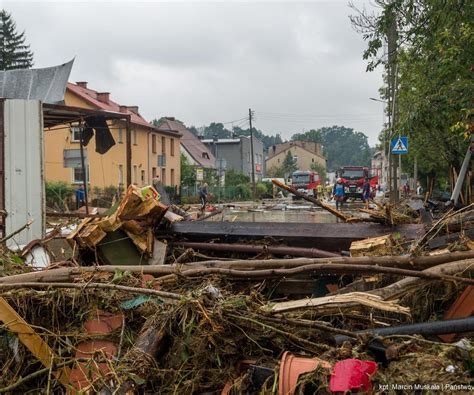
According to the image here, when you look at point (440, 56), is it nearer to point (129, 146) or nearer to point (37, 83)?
point (129, 146)

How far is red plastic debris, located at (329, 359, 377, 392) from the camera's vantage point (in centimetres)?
250

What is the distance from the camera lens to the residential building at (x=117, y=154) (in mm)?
27270

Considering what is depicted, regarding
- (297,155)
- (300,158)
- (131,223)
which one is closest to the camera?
(131,223)

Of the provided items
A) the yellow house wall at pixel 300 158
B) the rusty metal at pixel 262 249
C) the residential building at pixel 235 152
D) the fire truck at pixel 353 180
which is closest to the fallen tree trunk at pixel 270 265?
the rusty metal at pixel 262 249

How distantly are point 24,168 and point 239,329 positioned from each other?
440cm

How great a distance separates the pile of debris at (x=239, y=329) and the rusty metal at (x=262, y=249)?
883 millimetres

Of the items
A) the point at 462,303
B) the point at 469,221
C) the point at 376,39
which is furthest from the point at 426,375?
the point at 376,39

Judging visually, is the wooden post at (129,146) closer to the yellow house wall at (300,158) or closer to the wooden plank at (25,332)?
the wooden plank at (25,332)

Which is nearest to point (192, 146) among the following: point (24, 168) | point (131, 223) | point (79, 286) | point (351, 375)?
point (24, 168)

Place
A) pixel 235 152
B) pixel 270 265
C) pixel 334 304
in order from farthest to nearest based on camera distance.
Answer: pixel 235 152, pixel 270 265, pixel 334 304

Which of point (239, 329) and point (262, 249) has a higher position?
point (262, 249)

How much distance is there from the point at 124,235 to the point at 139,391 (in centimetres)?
308

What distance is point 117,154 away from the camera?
34656 millimetres

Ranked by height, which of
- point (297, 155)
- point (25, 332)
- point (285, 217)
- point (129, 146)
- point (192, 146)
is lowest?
point (285, 217)
